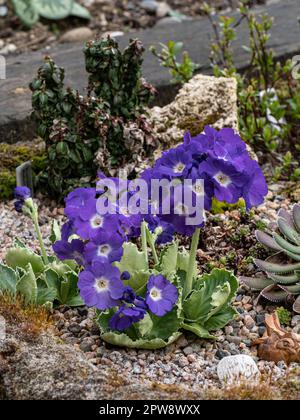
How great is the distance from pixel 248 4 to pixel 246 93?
0.62m

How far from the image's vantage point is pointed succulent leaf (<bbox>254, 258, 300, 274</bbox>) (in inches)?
145

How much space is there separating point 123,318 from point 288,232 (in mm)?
927

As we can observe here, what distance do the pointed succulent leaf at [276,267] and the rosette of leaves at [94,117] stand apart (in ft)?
3.21

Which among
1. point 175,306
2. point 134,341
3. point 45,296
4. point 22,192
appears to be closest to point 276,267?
point 175,306

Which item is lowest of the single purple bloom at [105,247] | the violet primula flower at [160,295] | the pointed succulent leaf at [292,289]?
the pointed succulent leaf at [292,289]

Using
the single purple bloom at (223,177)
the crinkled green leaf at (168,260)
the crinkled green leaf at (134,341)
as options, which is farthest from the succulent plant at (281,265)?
the single purple bloom at (223,177)

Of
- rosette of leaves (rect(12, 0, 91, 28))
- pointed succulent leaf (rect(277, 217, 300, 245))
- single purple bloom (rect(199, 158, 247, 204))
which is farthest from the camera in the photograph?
rosette of leaves (rect(12, 0, 91, 28))

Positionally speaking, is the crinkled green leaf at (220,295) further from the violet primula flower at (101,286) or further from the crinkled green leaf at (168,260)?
the violet primula flower at (101,286)

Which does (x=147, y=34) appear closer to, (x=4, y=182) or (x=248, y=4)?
(x=248, y=4)

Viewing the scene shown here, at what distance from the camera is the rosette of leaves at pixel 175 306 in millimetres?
3336

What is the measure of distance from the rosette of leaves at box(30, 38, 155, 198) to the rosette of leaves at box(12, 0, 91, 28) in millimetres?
3126

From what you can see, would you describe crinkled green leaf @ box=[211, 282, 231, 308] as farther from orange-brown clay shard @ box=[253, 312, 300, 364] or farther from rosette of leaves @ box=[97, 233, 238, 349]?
orange-brown clay shard @ box=[253, 312, 300, 364]

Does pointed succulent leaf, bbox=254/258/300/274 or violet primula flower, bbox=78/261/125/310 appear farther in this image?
pointed succulent leaf, bbox=254/258/300/274

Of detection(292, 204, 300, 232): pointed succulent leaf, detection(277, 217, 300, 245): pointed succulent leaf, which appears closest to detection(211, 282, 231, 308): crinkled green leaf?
detection(277, 217, 300, 245): pointed succulent leaf
